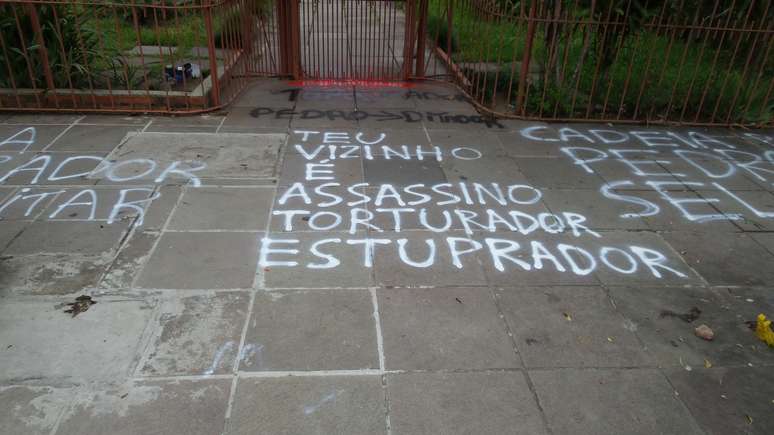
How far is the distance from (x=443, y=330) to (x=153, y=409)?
5.36ft

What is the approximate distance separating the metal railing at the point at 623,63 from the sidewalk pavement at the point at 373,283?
1243 millimetres

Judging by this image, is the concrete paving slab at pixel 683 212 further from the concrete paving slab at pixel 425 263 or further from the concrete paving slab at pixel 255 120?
the concrete paving slab at pixel 255 120

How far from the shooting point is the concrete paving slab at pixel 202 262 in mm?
3627

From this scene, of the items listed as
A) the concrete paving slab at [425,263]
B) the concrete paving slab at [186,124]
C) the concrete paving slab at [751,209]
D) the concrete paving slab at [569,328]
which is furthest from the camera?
the concrete paving slab at [186,124]

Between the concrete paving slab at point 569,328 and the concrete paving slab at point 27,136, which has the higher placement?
the concrete paving slab at point 27,136

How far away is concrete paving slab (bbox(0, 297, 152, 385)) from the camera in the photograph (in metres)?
2.87

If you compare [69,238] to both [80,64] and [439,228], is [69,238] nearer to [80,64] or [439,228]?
[439,228]

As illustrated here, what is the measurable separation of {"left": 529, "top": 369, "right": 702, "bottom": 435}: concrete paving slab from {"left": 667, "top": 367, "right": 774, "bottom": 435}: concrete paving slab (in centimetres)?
8

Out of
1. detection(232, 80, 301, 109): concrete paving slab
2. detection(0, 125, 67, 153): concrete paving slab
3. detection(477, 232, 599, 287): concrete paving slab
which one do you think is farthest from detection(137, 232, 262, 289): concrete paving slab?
detection(232, 80, 301, 109): concrete paving slab

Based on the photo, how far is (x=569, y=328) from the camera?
3.36 meters

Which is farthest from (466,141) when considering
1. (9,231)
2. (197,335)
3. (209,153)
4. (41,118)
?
(41,118)

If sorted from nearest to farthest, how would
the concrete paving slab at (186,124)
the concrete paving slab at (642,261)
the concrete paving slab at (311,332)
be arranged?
the concrete paving slab at (311,332), the concrete paving slab at (642,261), the concrete paving slab at (186,124)

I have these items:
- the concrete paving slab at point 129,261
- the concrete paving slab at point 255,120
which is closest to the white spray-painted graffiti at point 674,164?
the concrete paving slab at point 255,120

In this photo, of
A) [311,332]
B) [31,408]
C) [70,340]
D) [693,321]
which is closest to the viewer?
[31,408]
